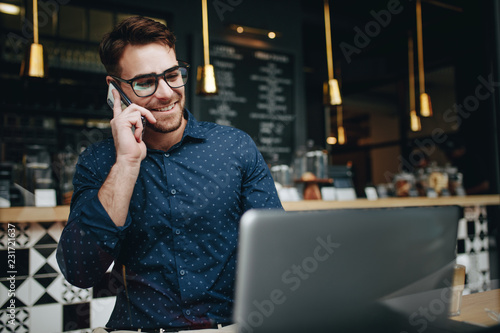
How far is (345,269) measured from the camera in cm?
62

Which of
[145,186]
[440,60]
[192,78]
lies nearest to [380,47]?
[440,60]

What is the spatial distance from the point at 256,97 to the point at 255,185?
254 cm

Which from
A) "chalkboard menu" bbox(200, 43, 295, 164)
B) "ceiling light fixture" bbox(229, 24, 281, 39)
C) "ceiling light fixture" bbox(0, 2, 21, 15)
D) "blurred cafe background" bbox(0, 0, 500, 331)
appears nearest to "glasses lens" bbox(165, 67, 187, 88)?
"blurred cafe background" bbox(0, 0, 500, 331)

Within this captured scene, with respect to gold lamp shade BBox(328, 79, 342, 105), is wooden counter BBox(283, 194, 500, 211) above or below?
below

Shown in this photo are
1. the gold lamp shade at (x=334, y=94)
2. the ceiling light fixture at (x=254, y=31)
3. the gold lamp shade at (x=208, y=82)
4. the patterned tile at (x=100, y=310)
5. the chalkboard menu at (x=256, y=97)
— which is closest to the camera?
the patterned tile at (x=100, y=310)

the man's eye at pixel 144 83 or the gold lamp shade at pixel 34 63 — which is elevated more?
the gold lamp shade at pixel 34 63

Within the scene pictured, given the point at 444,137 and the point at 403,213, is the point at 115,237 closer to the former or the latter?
the point at 403,213

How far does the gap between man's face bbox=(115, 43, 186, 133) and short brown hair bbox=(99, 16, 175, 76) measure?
0.02 m

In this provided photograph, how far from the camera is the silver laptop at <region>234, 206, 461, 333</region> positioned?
0.56 metres

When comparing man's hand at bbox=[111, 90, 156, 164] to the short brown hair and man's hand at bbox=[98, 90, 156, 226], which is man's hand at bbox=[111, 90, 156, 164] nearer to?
man's hand at bbox=[98, 90, 156, 226]

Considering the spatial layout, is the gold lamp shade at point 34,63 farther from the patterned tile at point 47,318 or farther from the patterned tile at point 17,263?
the patterned tile at point 47,318

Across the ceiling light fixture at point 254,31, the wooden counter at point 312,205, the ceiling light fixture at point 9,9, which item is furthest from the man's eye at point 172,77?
the ceiling light fixture at point 9,9

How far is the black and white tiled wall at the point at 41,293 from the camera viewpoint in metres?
1.73

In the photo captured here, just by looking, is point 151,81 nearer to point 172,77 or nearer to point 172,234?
point 172,77
